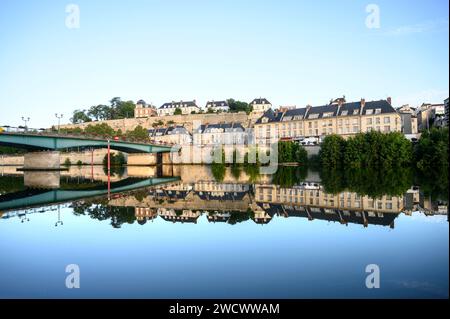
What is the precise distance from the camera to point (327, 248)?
351 inches

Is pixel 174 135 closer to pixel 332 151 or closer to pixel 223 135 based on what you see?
pixel 223 135

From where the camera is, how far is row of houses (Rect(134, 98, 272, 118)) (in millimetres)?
113750

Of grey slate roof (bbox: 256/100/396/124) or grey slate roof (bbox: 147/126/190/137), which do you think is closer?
grey slate roof (bbox: 256/100/396/124)

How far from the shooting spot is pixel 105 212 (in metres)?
15.2

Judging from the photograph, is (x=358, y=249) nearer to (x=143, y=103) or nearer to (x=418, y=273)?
(x=418, y=273)

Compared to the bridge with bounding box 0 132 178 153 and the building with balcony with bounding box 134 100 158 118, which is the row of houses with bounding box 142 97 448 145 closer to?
the bridge with bounding box 0 132 178 153

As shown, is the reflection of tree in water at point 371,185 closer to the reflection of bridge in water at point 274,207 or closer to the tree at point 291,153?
the reflection of bridge in water at point 274,207

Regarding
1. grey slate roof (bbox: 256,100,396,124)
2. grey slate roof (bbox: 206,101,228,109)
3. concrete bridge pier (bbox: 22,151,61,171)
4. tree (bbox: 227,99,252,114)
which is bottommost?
concrete bridge pier (bbox: 22,151,61,171)

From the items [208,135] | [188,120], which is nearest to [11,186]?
[208,135]

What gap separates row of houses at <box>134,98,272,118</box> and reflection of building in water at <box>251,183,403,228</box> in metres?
93.4

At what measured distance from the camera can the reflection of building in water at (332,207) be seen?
12.8 m

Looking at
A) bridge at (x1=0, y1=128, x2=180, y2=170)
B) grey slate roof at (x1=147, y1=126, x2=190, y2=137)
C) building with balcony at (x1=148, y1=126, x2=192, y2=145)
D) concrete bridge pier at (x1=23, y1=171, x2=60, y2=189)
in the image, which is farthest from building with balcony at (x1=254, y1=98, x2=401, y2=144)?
concrete bridge pier at (x1=23, y1=171, x2=60, y2=189)
